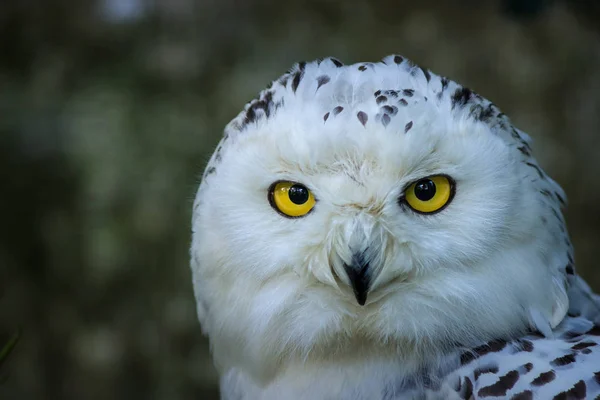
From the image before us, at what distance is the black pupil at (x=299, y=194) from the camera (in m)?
1.38

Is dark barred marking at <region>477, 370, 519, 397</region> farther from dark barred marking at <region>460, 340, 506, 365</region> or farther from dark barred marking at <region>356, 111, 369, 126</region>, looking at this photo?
dark barred marking at <region>356, 111, 369, 126</region>

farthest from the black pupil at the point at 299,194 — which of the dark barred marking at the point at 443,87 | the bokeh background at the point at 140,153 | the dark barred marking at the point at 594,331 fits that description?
the bokeh background at the point at 140,153

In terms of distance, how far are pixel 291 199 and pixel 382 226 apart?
22 centimetres

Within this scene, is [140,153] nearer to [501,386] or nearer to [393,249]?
[393,249]

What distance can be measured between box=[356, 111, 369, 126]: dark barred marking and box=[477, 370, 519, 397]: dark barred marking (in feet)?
1.96

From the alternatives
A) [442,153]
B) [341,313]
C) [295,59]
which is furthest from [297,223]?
[295,59]

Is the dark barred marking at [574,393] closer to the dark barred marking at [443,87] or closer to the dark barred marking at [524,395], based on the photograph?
the dark barred marking at [524,395]

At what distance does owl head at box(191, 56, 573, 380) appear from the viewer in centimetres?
131

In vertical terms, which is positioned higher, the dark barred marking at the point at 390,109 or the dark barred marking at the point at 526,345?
the dark barred marking at the point at 390,109

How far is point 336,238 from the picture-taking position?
1312mm

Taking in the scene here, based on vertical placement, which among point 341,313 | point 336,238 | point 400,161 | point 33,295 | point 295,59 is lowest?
point 33,295

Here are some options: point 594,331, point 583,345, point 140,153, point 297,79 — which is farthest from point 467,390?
point 140,153

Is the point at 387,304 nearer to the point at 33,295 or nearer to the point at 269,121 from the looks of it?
the point at 269,121

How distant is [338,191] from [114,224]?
2.56 m
